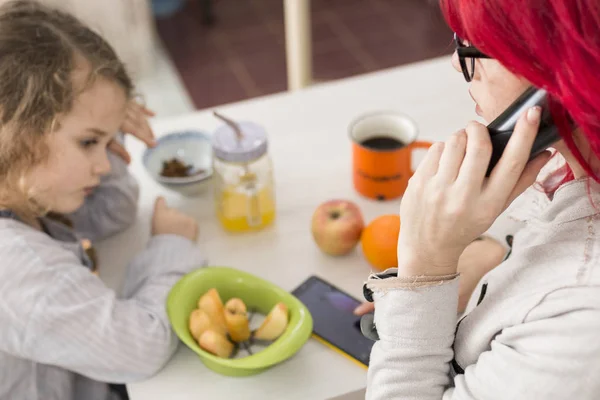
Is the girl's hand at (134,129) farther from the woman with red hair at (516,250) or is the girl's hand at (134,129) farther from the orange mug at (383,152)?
the woman with red hair at (516,250)

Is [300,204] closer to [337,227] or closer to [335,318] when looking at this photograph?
[337,227]

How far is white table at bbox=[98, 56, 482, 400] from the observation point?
3.16ft

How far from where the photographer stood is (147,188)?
132cm

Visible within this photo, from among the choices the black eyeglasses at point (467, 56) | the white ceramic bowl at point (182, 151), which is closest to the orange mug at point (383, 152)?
the white ceramic bowl at point (182, 151)

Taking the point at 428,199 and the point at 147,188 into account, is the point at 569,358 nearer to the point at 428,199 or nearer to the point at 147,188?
the point at 428,199

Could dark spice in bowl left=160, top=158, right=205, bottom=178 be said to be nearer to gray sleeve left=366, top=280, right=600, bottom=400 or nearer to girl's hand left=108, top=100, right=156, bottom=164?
girl's hand left=108, top=100, right=156, bottom=164

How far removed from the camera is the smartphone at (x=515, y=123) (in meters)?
0.71

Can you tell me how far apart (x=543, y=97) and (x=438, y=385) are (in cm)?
34

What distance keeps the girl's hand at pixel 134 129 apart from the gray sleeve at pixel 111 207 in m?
0.01

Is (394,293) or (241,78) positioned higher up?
(394,293)

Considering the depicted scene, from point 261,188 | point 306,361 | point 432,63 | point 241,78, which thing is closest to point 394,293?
point 306,361

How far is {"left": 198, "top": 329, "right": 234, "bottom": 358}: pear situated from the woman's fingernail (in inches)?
19.6

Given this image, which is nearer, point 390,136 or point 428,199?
point 428,199

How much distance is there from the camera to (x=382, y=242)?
1.07 meters
